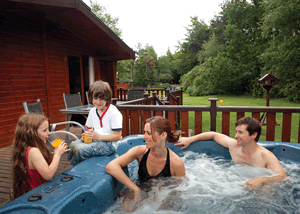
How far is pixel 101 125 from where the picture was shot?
7.42 ft

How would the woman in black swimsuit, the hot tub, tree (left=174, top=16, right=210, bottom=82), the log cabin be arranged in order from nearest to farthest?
the hot tub < the woman in black swimsuit < the log cabin < tree (left=174, top=16, right=210, bottom=82)

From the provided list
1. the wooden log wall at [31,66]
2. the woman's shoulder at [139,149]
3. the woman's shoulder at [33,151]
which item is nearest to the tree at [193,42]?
the wooden log wall at [31,66]

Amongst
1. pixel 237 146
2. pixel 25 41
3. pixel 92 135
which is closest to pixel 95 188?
pixel 92 135

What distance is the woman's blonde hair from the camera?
64.9 inches

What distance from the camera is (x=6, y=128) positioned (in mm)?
4438

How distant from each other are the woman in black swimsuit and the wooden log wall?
358cm

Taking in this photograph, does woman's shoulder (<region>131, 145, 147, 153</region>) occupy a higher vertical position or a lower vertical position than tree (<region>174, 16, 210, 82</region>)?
lower

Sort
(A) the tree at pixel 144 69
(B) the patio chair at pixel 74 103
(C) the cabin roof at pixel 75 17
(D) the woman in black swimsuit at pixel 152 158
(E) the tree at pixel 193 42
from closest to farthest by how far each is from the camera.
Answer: (D) the woman in black swimsuit at pixel 152 158 < (C) the cabin roof at pixel 75 17 < (B) the patio chair at pixel 74 103 < (E) the tree at pixel 193 42 < (A) the tree at pixel 144 69

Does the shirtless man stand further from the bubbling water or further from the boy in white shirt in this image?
the boy in white shirt

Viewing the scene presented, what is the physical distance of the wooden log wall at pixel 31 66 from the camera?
14.5ft

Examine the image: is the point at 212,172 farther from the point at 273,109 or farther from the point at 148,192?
the point at 273,109

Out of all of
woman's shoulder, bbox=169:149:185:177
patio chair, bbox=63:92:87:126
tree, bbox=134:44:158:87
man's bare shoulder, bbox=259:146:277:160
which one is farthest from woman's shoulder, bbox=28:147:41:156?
tree, bbox=134:44:158:87

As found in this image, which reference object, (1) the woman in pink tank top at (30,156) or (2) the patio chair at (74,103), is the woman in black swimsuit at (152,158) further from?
(2) the patio chair at (74,103)

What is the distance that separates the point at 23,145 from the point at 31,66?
4.09 m
